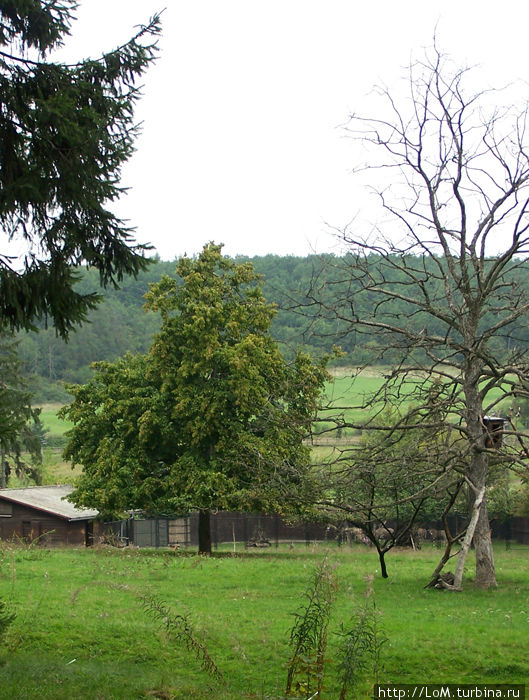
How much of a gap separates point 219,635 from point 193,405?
17.1 metres

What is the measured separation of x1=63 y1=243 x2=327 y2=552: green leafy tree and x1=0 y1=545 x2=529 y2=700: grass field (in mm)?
9504

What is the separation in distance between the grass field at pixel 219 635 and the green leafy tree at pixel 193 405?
9.50 meters

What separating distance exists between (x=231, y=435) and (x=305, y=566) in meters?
8.24

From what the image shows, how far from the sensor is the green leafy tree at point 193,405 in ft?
90.6

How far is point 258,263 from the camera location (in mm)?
112438

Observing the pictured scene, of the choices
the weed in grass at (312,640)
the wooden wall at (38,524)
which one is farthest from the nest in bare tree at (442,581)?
the wooden wall at (38,524)

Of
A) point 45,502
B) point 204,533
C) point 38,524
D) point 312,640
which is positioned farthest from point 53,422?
point 312,640

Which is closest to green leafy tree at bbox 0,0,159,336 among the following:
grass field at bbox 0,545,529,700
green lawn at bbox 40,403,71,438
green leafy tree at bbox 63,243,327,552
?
grass field at bbox 0,545,529,700

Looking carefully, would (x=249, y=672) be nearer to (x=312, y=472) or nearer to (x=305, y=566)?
(x=312, y=472)

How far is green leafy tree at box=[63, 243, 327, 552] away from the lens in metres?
27.6

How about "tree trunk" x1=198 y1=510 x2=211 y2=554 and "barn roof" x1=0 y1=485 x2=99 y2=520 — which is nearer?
"tree trunk" x1=198 y1=510 x2=211 y2=554

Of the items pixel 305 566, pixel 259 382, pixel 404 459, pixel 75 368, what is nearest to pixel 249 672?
pixel 404 459

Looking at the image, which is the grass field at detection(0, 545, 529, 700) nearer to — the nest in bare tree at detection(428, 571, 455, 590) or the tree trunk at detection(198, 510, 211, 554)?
the nest in bare tree at detection(428, 571, 455, 590)

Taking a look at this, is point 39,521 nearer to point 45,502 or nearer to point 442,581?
point 45,502
